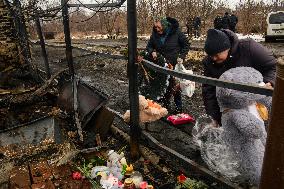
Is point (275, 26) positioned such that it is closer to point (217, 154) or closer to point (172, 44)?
point (172, 44)

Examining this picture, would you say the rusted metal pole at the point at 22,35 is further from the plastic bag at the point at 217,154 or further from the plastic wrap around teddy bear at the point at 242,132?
the plastic wrap around teddy bear at the point at 242,132

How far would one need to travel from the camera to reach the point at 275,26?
16641 mm

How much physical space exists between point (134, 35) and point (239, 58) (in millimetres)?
1142

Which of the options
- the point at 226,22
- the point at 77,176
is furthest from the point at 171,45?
the point at 226,22

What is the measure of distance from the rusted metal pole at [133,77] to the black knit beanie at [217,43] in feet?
2.78

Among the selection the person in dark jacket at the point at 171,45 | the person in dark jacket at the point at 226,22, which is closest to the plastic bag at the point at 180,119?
the person in dark jacket at the point at 171,45

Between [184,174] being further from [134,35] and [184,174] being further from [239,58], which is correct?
[134,35]

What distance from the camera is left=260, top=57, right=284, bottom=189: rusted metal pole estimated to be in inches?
53.5

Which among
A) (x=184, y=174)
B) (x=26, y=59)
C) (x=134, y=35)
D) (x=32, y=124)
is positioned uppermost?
(x=134, y=35)

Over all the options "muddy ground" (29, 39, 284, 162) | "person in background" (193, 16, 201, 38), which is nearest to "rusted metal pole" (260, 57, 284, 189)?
"muddy ground" (29, 39, 284, 162)

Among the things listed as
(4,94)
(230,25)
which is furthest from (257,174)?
(230,25)

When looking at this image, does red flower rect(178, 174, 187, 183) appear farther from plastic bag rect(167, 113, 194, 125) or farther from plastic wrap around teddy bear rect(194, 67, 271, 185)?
plastic bag rect(167, 113, 194, 125)

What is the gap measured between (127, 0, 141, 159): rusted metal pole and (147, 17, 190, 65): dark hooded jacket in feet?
7.86

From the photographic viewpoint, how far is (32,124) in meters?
4.49
